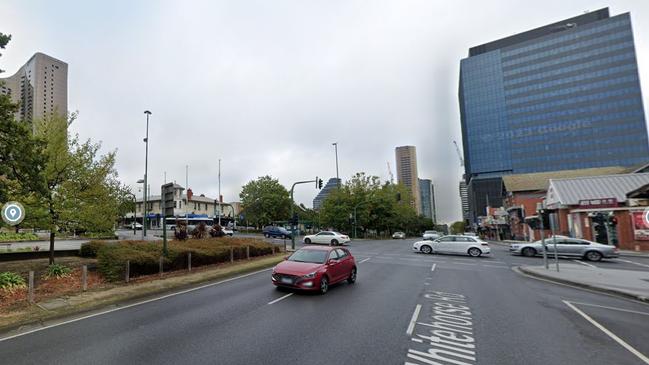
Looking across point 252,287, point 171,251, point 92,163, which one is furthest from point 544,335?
point 92,163

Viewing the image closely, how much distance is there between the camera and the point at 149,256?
1338cm

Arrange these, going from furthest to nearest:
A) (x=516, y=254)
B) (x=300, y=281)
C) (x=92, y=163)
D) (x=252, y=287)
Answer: (x=516, y=254), (x=92, y=163), (x=252, y=287), (x=300, y=281)

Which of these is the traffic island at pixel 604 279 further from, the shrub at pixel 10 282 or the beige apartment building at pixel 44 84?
the beige apartment building at pixel 44 84

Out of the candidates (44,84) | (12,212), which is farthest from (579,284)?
(44,84)

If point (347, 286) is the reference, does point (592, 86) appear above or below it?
above

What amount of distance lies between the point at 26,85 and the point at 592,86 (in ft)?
474

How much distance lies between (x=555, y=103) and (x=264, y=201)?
109 meters

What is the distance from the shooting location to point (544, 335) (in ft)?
21.6

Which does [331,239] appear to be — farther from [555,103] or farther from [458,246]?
[555,103]

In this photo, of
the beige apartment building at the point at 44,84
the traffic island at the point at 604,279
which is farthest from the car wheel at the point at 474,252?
the beige apartment building at the point at 44,84

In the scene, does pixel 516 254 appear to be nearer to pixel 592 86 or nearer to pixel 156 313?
pixel 156 313

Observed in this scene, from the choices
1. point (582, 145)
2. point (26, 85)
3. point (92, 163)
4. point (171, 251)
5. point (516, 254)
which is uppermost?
point (582, 145)

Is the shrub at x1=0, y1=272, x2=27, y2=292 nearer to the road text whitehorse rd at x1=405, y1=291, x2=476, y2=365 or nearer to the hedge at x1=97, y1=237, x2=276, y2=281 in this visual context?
the hedge at x1=97, y1=237, x2=276, y2=281

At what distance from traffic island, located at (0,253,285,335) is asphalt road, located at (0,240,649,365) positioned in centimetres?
84
